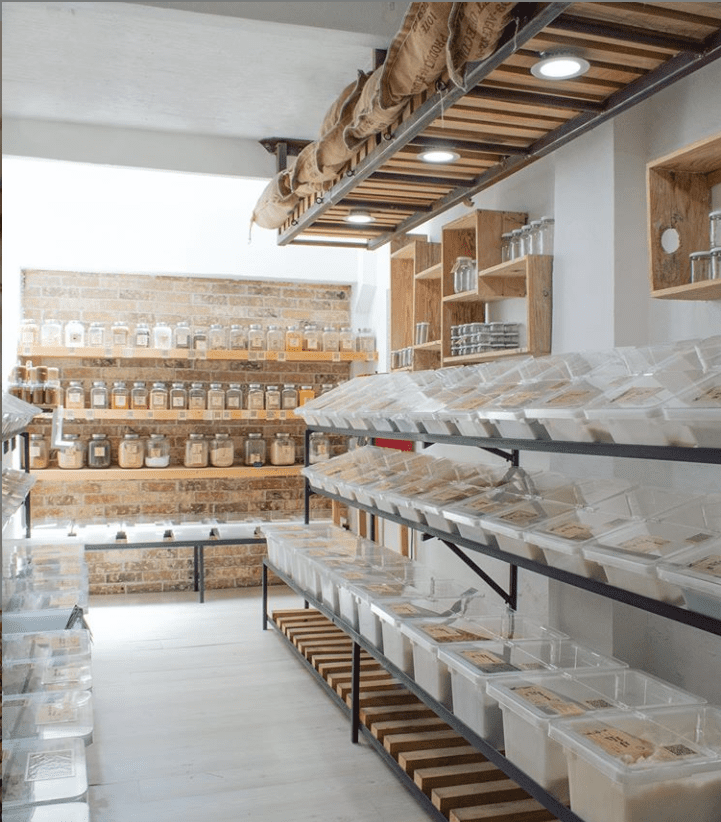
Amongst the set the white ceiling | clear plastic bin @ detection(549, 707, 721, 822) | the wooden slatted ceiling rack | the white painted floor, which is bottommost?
the white painted floor

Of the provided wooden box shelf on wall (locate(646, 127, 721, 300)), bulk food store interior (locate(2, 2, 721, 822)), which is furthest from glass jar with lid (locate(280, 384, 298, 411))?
wooden box shelf on wall (locate(646, 127, 721, 300))

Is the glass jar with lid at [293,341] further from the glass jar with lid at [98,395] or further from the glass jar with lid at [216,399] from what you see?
the glass jar with lid at [98,395]

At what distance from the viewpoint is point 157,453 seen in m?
6.39

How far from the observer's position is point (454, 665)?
2398 mm

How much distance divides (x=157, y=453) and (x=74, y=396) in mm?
736

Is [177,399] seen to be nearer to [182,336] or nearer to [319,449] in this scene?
[182,336]

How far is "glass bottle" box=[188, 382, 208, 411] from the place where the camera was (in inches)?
254

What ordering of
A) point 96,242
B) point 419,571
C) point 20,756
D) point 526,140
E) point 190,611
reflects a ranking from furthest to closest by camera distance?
point 96,242 < point 190,611 < point 419,571 < point 526,140 < point 20,756

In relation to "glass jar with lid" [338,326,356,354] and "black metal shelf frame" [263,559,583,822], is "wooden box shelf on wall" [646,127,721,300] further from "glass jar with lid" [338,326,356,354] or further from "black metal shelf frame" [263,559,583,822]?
"glass jar with lid" [338,326,356,354]

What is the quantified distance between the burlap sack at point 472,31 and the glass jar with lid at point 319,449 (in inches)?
182

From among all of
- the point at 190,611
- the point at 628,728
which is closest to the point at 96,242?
the point at 190,611

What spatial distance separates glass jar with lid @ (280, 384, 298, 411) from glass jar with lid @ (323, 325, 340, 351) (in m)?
0.44

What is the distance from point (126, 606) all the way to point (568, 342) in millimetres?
3972

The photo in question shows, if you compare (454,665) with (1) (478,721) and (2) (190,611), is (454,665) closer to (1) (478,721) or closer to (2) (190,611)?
(1) (478,721)
